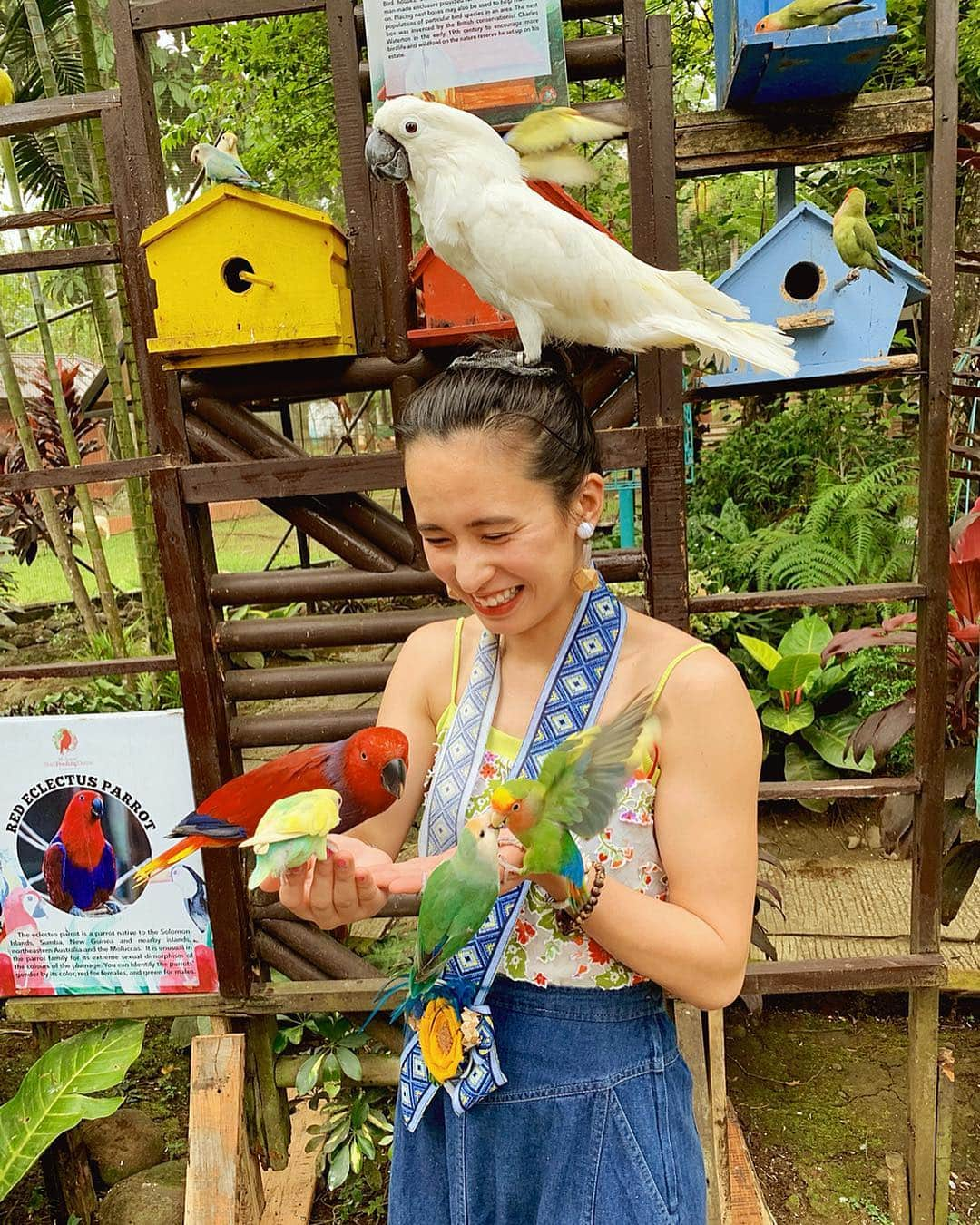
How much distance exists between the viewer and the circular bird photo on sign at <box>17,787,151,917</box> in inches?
94.2

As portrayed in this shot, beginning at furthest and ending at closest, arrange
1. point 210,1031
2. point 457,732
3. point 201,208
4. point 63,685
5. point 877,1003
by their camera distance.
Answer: point 63,685 < point 877,1003 < point 210,1031 < point 201,208 < point 457,732

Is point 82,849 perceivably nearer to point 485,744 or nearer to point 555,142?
point 485,744

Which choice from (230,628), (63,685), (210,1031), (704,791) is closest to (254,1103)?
(210,1031)

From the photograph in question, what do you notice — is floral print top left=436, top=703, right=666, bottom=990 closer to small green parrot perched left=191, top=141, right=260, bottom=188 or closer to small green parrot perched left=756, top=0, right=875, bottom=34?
small green parrot perched left=191, top=141, right=260, bottom=188

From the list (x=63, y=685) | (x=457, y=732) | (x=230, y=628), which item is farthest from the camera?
(x=63, y=685)

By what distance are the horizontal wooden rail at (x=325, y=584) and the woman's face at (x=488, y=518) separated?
99cm

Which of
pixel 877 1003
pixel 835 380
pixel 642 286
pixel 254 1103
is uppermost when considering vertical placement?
pixel 642 286

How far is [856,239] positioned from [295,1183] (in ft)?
9.28

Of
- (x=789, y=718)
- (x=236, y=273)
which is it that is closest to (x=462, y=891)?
(x=236, y=273)

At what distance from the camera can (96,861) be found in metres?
2.44

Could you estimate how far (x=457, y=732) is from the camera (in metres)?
1.40

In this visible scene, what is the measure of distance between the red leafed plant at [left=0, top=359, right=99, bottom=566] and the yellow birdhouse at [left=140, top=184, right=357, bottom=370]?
462 centimetres

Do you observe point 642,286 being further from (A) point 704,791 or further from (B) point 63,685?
(B) point 63,685

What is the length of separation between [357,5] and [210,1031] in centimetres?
259
